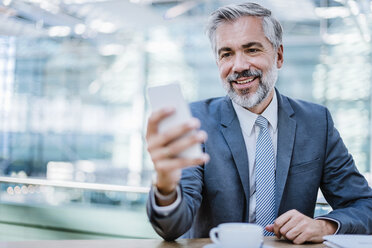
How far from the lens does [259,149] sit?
3.73ft

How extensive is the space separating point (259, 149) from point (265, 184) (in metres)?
0.10

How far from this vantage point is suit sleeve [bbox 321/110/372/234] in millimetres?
1111

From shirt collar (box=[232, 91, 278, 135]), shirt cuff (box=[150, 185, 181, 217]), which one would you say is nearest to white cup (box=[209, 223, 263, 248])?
shirt cuff (box=[150, 185, 181, 217])

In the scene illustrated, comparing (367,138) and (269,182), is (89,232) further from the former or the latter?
(367,138)

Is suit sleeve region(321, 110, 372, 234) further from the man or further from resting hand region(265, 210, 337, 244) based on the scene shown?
resting hand region(265, 210, 337, 244)

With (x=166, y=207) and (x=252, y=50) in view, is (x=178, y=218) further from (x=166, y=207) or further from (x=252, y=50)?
(x=252, y=50)

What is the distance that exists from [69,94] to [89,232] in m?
6.03

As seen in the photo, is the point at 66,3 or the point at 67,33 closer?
the point at 66,3

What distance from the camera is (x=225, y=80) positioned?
1181 mm

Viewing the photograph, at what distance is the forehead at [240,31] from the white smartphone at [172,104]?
1.97 ft

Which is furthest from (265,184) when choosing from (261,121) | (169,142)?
(169,142)

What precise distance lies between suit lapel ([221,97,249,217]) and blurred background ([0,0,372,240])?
3850 millimetres

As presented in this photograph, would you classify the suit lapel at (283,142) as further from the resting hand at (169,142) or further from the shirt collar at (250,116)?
the resting hand at (169,142)

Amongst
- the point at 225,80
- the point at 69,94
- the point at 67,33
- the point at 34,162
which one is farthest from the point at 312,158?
the point at 34,162
